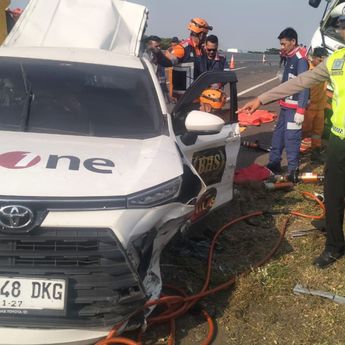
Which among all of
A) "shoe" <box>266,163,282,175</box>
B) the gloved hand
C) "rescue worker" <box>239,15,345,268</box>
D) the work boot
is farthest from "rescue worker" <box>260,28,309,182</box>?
"rescue worker" <box>239,15,345,268</box>

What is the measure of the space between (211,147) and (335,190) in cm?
110

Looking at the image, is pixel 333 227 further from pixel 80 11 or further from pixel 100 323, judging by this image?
pixel 80 11

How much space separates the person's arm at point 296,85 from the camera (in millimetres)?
4277

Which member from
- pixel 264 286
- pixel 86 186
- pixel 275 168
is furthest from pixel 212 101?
pixel 86 186

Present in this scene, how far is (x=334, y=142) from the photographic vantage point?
405cm

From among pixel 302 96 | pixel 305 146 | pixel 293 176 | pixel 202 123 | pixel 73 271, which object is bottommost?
pixel 305 146

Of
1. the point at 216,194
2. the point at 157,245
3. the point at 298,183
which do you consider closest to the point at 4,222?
the point at 157,245

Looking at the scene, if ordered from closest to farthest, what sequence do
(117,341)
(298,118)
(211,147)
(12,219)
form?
(12,219) < (117,341) < (211,147) < (298,118)

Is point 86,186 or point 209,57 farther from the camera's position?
point 209,57

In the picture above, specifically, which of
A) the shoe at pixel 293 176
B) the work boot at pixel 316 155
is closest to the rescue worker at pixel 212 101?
the shoe at pixel 293 176

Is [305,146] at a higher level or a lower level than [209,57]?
lower

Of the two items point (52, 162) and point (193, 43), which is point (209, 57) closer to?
point (193, 43)

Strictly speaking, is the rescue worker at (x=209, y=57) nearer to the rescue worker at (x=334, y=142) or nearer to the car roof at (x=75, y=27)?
the car roof at (x=75, y=27)

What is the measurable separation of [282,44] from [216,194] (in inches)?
115
